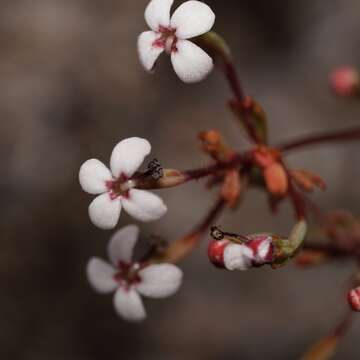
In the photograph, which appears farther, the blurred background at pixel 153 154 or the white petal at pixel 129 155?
the blurred background at pixel 153 154

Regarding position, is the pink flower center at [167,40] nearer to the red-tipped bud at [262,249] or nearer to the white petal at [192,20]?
the white petal at [192,20]

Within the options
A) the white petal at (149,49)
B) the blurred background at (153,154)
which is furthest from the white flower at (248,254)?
the blurred background at (153,154)

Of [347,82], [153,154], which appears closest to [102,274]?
[347,82]

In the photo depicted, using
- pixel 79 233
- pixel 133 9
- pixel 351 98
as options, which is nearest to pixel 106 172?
pixel 351 98

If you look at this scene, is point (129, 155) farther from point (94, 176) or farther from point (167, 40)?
point (167, 40)

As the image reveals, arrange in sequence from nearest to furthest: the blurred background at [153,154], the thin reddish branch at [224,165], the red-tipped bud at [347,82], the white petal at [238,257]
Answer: the white petal at [238,257] < the thin reddish branch at [224,165] < the red-tipped bud at [347,82] < the blurred background at [153,154]

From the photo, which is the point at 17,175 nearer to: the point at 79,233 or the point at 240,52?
the point at 79,233
